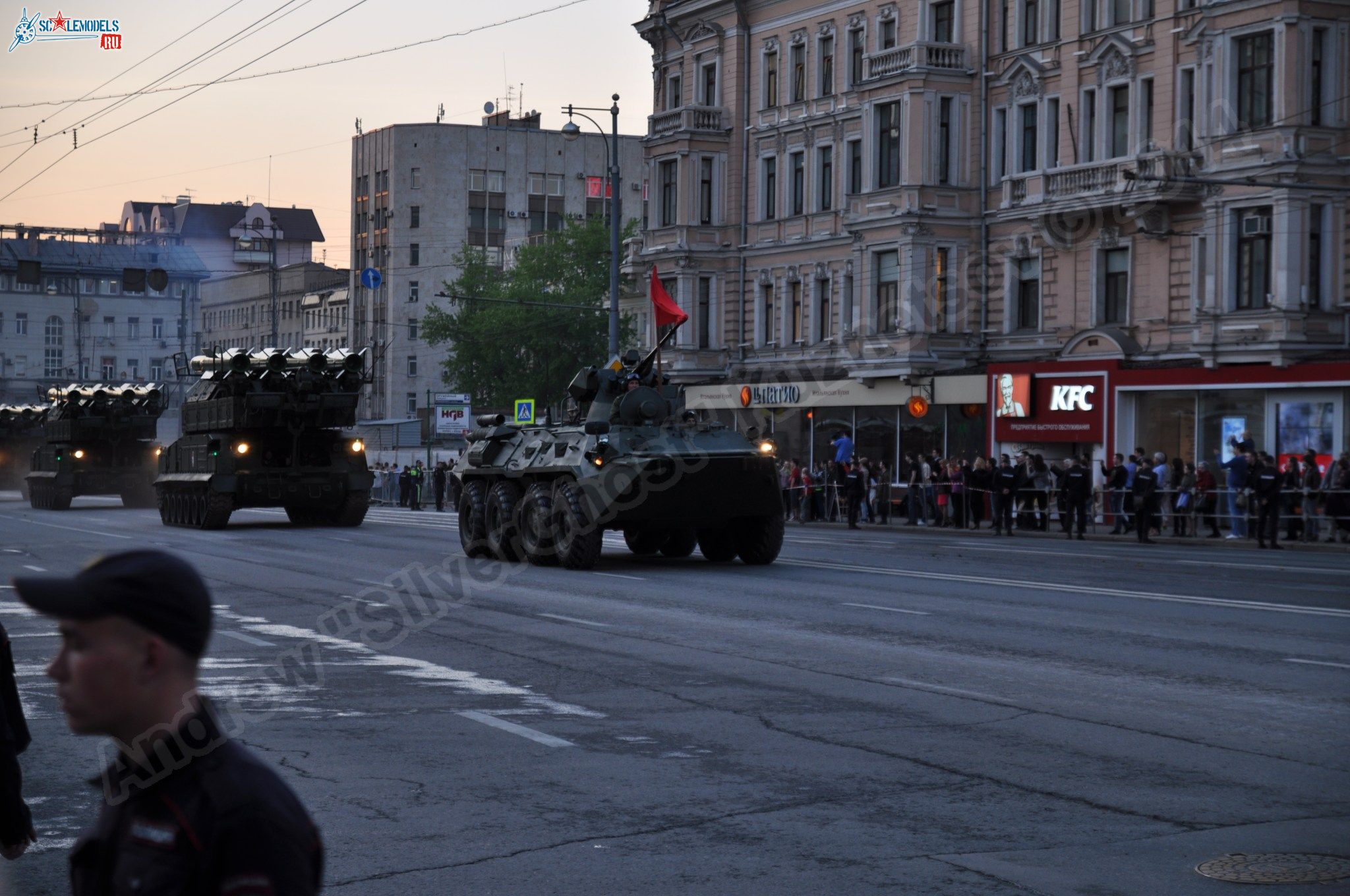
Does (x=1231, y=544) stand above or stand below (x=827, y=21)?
below

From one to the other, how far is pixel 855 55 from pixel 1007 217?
7.43 m

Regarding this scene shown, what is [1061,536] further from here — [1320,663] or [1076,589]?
[1320,663]

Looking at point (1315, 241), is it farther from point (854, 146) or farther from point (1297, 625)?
point (1297, 625)

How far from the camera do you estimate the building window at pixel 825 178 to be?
157 ft

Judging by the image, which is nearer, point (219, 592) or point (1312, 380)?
point (219, 592)

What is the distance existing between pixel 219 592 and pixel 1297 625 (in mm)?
10973

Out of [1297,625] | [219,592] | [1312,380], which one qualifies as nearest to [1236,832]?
[1297,625]

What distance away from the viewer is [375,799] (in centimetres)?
800

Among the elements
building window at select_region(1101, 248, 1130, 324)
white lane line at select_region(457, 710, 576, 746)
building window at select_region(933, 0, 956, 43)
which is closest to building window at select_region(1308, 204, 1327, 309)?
building window at select_region(1101, 248, 1130, 324)

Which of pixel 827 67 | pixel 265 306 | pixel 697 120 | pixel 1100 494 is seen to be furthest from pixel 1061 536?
pixel 265 306

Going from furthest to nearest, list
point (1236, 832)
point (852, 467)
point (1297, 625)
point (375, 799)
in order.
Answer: point (852, 467) < point (1297, 625) < point (375, 799) < point (1236, 832)

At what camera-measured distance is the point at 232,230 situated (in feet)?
457

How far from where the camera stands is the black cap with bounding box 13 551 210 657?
259 centimetres

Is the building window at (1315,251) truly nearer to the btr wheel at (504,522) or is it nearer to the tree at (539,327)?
the btr wheel at (504,522)
